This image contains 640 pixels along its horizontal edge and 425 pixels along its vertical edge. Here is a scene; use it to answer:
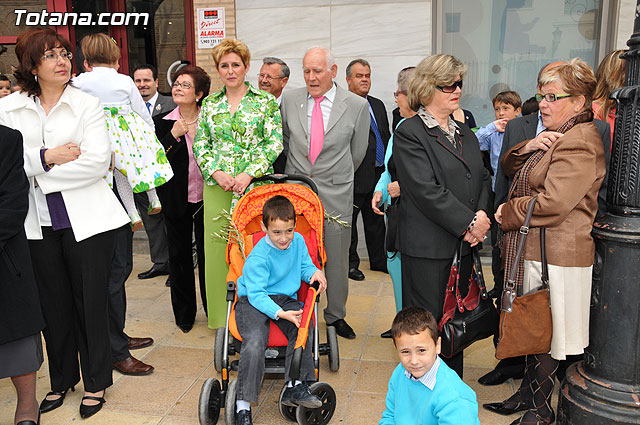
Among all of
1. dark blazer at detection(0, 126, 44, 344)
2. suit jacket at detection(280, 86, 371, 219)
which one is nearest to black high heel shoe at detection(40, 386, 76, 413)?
dark blazer at detection(0, 126, 44, 344)

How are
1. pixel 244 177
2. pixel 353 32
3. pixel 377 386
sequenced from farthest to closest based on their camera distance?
pixel 353 32, pixel 244 177, pixel 377 386

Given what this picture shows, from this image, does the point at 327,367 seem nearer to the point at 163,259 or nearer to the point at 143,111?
the point at 143,111

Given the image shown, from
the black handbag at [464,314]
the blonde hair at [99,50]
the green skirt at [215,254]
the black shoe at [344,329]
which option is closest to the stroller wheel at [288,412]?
the black handbag at [464,314]

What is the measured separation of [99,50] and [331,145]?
1839mm

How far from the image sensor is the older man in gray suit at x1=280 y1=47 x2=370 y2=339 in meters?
4.54

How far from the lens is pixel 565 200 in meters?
3.03

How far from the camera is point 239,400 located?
11.1 feet

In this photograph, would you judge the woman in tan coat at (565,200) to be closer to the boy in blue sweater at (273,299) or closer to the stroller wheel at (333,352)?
the boy in blue sweater at (273,299)

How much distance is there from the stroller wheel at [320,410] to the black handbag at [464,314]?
725 millimetres

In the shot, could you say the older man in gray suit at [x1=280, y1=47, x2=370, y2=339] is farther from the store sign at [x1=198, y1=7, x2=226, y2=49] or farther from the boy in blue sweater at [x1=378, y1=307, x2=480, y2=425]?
the store sign at [x1=198, y1=7, x2=226, y2=49]

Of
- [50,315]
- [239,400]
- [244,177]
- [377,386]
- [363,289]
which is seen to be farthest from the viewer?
[363,289]

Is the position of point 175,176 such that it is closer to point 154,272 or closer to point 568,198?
point 154,272

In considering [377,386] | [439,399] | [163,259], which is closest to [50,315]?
[377,386]

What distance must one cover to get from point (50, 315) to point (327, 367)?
194 cm
